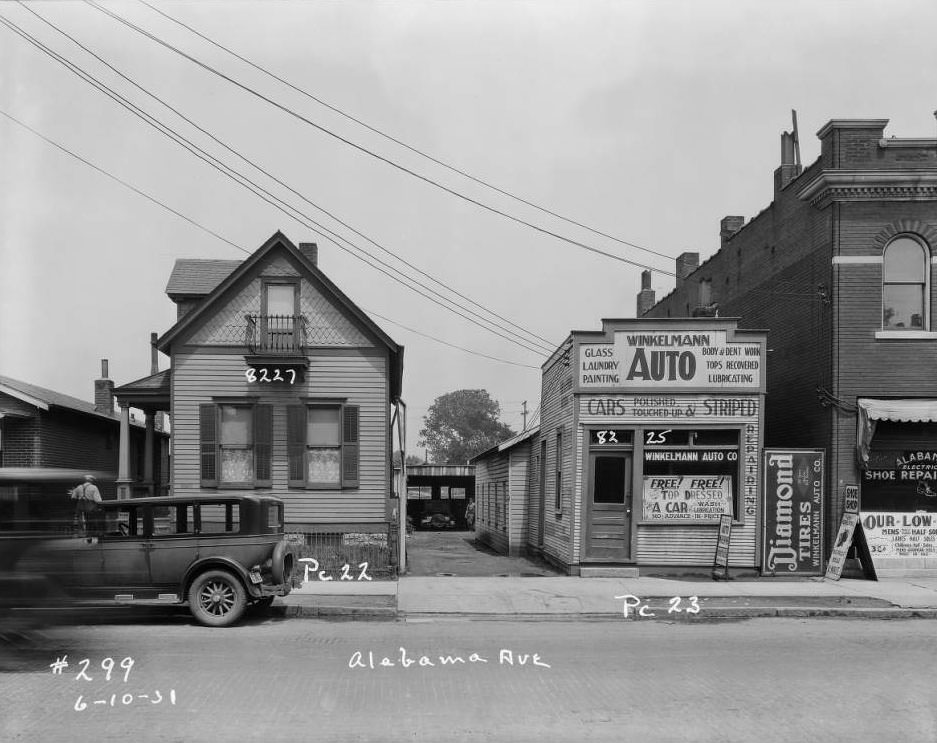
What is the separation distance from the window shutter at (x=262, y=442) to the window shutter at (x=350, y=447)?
1.56m

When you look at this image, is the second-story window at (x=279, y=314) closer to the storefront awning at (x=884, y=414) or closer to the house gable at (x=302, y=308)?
the house gable at (x=302, y=308)


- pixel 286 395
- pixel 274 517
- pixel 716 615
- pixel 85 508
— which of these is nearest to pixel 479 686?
pixel 274 517

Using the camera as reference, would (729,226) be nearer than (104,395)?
Yes

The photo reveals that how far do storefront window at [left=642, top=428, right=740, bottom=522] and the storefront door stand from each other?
0.39 m

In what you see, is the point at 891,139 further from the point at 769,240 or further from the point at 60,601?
the point at 60,601

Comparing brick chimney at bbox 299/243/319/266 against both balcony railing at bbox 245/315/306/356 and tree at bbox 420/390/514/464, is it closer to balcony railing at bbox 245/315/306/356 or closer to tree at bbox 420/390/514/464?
balcony railing at bbox 245/315/306/356

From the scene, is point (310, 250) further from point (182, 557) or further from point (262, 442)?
point (182, 557)

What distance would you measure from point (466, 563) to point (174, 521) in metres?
10.1

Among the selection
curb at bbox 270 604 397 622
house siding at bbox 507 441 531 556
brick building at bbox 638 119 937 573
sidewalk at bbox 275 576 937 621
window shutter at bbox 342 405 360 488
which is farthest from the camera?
house siding at bbox 507 441 531 556

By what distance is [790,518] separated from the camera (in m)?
17.7

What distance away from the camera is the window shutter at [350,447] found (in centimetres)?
2011

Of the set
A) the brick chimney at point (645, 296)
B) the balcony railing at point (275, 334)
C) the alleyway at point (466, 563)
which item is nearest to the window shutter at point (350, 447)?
the balcony railing at point (275, 334)

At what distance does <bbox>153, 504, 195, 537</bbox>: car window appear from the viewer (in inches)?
511

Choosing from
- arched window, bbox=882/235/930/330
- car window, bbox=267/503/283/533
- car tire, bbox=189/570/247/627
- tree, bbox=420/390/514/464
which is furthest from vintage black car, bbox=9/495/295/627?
tree, bbox=420/390/514/464
